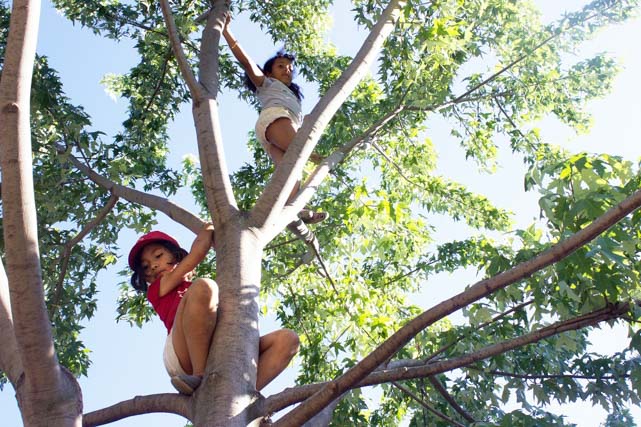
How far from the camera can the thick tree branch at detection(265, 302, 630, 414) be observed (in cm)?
338

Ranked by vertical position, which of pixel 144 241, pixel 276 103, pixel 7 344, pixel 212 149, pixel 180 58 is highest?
pixel 276 103

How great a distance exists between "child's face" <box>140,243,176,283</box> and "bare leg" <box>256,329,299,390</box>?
98 centimetres

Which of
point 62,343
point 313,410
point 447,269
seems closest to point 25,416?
point 313,410

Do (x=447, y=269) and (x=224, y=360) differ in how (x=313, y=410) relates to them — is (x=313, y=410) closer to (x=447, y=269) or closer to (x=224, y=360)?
(x=224, y=360)

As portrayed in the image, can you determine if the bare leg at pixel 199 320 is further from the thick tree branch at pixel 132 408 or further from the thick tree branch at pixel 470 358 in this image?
the thick tree branch at pixel 470 358

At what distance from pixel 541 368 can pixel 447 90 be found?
255 centimetres

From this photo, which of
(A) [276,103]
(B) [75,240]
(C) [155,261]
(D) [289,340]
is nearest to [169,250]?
(C) [155,261]

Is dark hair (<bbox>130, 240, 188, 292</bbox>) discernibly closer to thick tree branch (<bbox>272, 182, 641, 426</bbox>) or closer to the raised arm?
thick tree branch (<bbox>272, 182, 641, 426</bbox>)

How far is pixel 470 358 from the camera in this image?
3441 mm

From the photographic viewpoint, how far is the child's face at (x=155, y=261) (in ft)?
14.6

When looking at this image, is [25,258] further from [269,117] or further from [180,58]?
[269,117]

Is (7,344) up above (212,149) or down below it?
below

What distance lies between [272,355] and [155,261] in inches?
44.6

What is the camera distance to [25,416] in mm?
2992
